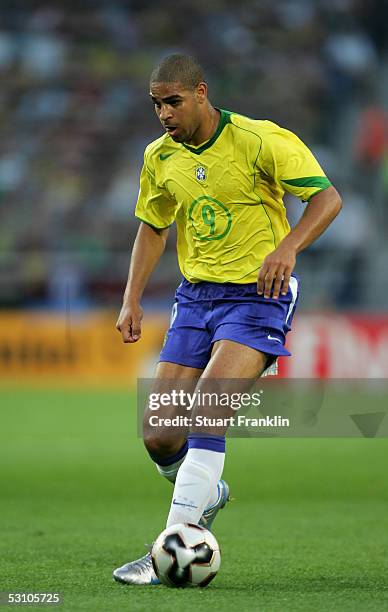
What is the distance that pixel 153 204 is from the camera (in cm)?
540

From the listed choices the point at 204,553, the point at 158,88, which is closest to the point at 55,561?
the point at 204,553

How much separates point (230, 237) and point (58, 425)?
782 cm

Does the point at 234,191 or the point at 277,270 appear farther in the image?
the point at 234,191

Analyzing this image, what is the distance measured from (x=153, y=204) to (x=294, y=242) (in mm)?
944

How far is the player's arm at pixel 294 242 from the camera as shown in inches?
182

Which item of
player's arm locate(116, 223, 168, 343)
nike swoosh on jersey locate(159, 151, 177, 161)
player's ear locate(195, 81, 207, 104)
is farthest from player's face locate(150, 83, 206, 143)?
player's arm locate(116, 223, 168, 343)

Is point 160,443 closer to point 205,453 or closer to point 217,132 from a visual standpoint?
point 205,453

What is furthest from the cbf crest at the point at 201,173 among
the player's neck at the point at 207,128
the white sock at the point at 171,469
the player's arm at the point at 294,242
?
the white sock at the point at 171,469

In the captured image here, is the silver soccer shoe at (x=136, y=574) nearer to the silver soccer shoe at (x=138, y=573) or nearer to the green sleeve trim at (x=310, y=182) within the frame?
the silver soccer shoe at (x=138, y=573)

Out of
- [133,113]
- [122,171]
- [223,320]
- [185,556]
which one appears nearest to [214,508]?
[185,556]

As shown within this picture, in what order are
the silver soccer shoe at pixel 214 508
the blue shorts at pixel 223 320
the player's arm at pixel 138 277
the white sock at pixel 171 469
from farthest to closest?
the player's arm at pixel 138 277 → the white sock at pixel 171 469 → the silver soccer shoe at pixel 214 508 → the blue shorts at pixel 223 320

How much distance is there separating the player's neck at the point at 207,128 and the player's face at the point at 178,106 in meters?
0.06

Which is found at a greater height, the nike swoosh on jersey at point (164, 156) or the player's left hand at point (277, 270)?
the nike swoosh on jersey at point (164, 156)

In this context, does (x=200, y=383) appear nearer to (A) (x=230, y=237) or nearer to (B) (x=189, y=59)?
(A) (x=230, y=237)
